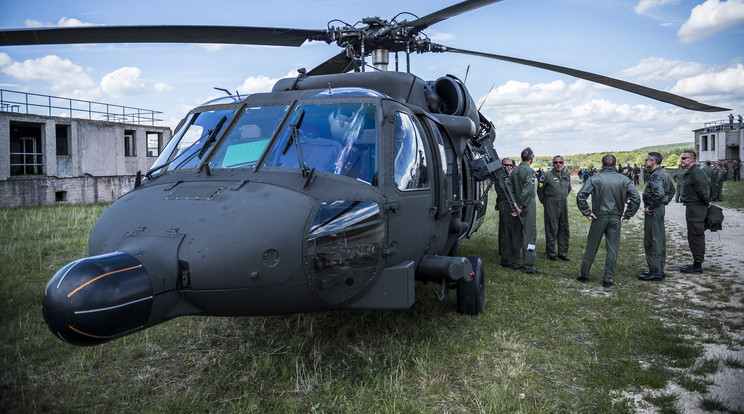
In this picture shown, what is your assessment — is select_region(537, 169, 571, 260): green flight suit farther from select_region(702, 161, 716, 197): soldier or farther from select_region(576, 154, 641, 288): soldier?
select_region(702, 161, 716, 197): soldier

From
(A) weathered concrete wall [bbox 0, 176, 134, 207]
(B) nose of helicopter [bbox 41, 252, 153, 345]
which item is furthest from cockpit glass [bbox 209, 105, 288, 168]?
(A) weathered concrete wall [bbox 0, 176, 134, 207]

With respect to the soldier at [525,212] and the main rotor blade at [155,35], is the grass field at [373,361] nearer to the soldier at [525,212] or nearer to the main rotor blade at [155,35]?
the soldier at [525,212]

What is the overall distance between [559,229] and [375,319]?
17.1 ft

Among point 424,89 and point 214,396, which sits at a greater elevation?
Result: point 424,89

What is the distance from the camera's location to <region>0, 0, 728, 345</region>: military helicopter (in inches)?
100.0

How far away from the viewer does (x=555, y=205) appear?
848cm

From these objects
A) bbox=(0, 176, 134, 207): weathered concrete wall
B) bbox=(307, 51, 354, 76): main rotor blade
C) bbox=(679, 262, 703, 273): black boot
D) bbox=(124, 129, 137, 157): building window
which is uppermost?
bbox=(124, 129, 137, 157): building window

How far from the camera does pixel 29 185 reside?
19.7m

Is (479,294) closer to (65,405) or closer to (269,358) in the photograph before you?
(269,358)

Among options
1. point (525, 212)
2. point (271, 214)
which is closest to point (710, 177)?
point (525, 212)

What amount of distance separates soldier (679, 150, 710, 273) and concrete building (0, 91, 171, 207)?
21.4 metres

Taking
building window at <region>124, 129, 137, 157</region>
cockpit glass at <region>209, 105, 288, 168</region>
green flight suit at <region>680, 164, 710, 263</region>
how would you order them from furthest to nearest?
building window at <region>124, 129, 137, 157</region> < green flight suit at <region>680, 164, 710, 263</region> < cockpit glass at <region>209, 105, 288, 168</region>

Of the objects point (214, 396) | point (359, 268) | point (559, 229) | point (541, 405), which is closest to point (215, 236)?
point (359, 268)

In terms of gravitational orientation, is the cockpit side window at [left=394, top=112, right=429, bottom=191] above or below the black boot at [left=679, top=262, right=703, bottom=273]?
above
